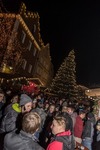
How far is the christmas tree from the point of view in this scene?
42031 mm

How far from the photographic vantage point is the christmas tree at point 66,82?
42031 millimetres

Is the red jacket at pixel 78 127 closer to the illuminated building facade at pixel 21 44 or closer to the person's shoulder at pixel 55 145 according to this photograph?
the person's shoulder at pixel 55 145

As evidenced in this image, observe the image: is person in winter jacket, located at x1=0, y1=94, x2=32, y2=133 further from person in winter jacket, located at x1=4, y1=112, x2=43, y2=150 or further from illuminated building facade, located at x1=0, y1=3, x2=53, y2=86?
illuminated building facade, located at x1=0, y1=3, x2=53, y2=86

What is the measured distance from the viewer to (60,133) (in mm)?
4434

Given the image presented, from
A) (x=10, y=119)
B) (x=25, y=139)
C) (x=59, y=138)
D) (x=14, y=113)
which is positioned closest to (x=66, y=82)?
(x=14, y=113)

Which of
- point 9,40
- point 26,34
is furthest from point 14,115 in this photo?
point 26,34

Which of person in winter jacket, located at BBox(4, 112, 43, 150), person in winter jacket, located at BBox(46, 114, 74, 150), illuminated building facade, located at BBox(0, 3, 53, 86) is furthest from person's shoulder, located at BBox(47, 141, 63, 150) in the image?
illuminated building facade, located at BBox(0, 3, 53, 86)

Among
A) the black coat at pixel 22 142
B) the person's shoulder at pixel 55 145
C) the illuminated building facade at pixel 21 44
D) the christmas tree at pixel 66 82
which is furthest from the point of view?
the christmas tree at pixel 66 82

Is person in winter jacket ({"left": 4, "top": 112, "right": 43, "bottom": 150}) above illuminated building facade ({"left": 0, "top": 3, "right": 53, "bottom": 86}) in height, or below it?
below

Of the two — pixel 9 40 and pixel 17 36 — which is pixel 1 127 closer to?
pixel 9 40

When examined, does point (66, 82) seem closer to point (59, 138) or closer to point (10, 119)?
point (10, 119)

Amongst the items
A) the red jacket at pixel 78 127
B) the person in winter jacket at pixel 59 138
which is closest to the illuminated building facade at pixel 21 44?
the red jacket at pixel 78 127

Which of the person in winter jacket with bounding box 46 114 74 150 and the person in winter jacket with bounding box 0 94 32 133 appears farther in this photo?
the person in winter jacket with bounding box 0 94 32 133

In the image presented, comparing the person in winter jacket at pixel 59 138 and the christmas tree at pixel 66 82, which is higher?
the christmas tree at pixel 66 82
